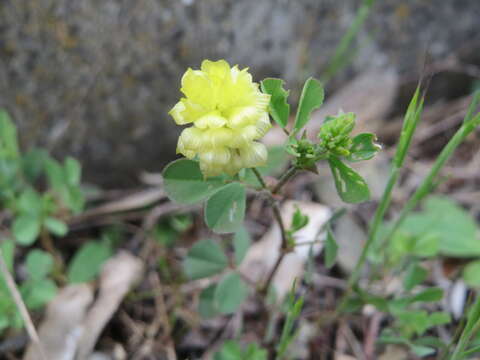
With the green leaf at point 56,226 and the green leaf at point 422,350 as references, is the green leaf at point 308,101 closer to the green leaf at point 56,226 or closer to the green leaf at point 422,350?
the green leaf at point 422,350

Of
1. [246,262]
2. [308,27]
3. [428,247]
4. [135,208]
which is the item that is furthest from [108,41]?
[428,247]

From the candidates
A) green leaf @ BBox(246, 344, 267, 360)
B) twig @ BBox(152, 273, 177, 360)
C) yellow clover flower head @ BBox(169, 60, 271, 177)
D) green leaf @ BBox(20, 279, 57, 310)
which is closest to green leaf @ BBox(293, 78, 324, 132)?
yellow clover flower head @ BBox(169, 60, 271, 177)

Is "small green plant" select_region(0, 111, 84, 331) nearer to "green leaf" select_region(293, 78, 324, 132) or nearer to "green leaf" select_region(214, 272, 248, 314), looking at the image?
"green leaf" select_region(214, 272, 248, 314)

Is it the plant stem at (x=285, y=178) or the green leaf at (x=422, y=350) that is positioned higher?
the plant stem at (x=285, y=178)

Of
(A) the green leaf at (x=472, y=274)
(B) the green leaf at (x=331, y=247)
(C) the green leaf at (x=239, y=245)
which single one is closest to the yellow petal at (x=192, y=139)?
(B) the green leaf at (x=331, y=247)

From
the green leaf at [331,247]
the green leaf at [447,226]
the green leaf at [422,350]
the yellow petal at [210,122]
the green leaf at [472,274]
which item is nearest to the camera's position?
the yellow petal at [210,122]

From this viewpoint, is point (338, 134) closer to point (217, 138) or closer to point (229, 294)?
point (217, 138)
